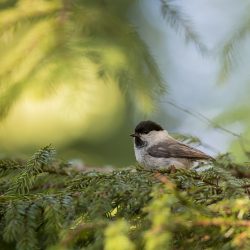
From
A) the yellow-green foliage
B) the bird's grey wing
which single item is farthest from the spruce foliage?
the bird's grey wing

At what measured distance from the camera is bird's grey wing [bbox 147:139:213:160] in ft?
10.3

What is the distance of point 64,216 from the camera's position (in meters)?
1.40

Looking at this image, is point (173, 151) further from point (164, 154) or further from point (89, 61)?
point (89, 61)

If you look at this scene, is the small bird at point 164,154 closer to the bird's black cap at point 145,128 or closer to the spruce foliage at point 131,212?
the bird's black cap at point 145,128

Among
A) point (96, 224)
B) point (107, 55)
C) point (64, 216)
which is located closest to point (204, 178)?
point (64, 216)

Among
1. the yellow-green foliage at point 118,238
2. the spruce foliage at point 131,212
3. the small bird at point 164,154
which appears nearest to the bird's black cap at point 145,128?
the small bird at point 164,154

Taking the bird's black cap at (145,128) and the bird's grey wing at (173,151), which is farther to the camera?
the bird's black cap at (145,128)

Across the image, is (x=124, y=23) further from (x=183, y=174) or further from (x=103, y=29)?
(x=183, y=174)

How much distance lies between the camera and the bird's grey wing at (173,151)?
3135 mm

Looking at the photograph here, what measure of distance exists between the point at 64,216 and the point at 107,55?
86 cm

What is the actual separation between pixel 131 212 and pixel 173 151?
190 centimetres

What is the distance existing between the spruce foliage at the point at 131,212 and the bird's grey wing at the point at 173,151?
53.1 inches

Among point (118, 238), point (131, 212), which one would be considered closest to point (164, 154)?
point (131, 212)

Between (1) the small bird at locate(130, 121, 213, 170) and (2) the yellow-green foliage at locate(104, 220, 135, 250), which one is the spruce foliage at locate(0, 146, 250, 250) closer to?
(2) the yellow-green foliage at locate(104, 220, 135, 250)
